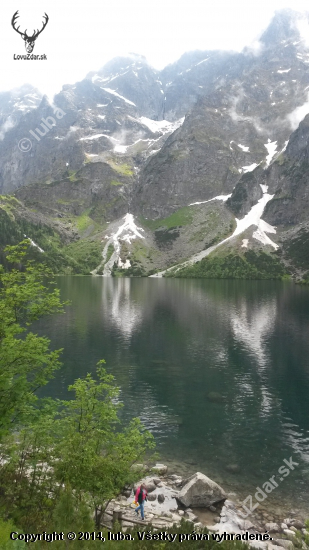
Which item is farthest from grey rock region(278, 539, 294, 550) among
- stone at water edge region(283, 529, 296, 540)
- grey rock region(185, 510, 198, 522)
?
grey rock region(185, 510, 198, 522)

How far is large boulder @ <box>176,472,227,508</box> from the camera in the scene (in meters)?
24.7

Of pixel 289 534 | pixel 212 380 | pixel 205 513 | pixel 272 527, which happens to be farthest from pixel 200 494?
pixel 212 380

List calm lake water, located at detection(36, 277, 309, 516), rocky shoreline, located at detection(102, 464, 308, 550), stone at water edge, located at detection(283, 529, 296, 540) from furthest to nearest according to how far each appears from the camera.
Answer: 1. calm lake water, located at detection(36, 277, 309, 516)
2. stone at water edge, located at detection(283, 529, 296, 540)
3. rocky shoreline, located at detection(102, 464, 308, 550)

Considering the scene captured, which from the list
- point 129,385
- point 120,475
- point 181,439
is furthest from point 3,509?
point 129,385

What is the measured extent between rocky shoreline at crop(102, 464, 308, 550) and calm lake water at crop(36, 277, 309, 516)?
253cm

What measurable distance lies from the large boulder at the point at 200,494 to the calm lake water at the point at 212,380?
125 inches

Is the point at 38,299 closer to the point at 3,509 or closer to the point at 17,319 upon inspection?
the point at 17,319

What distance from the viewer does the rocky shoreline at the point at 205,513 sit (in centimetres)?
2150

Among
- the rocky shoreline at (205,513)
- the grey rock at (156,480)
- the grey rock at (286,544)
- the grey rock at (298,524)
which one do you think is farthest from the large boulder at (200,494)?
the grey rock at (286,544)

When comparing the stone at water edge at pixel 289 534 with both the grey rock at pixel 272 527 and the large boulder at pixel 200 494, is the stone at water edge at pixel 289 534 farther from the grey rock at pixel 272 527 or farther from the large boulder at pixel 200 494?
the large boulder at pixel 200 494

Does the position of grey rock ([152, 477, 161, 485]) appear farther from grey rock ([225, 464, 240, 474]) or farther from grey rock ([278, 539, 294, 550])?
grey rock ([278, 539, 294, 550])

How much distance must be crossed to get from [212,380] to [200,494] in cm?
3038

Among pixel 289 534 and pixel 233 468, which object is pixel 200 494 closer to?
pixel 289 534

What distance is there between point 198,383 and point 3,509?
40.6 m
